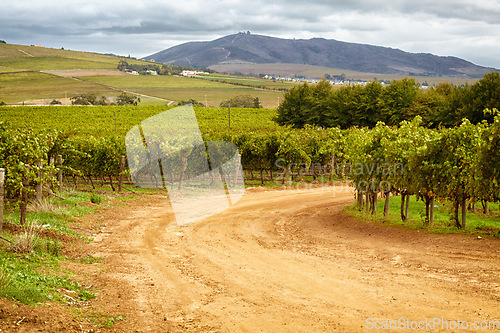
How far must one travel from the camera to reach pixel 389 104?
51.7 meters

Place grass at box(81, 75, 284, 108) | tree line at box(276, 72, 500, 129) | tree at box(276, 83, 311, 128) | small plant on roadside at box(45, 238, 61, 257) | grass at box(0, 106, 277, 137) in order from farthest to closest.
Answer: grass at box(81, 75, 284, 108)
grass at box(0, 106, 277, 137)
tree at box(276, 83, 311, 128)
tree line at box(276, 72, 500, 129)
small plant on roadside at box(45, 238, 61, 257)

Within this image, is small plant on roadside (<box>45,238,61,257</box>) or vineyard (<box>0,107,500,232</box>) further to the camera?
vineyard (<box>0,107,500,232</box>)

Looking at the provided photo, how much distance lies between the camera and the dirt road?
23.1ft

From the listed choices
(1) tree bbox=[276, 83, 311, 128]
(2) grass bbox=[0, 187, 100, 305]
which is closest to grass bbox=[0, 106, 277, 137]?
(1) tree bbox=[276, 83, 311, 128]

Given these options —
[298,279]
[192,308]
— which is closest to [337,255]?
[298,279]

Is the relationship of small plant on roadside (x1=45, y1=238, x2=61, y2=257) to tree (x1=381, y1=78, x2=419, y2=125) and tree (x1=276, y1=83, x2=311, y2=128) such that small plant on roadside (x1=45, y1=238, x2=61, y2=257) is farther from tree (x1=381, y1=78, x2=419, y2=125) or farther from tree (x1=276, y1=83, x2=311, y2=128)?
tree (x1=276, y1=83, x2=311, y2=128)

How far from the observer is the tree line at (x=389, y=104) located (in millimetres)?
39719

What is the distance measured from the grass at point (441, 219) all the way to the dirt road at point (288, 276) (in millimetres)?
649

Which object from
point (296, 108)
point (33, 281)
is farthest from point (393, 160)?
point (296, 108)

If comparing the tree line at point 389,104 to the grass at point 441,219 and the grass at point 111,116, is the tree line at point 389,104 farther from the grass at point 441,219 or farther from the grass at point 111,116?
→ the grass at point 441,219

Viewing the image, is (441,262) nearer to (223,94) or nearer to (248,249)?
(248,249)

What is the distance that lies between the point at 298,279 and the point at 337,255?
260cm

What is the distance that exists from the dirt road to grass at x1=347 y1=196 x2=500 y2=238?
0.65 meters

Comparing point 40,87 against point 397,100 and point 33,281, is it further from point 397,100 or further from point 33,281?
point 33,281
